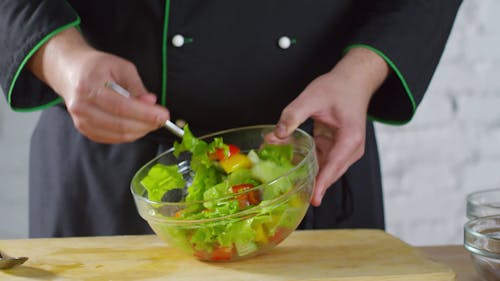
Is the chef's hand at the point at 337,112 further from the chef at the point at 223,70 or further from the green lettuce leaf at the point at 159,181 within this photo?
the green lettuce leaf at the point at 159,181

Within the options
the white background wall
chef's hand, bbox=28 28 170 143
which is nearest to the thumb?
chef's hand, bbox=28 28 170 143

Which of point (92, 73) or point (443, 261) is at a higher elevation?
point (92, 73)

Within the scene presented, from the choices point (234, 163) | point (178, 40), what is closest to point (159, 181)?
point (234, 163)

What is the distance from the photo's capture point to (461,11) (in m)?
1.71

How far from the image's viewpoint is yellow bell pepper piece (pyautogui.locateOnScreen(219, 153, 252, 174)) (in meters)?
0.88

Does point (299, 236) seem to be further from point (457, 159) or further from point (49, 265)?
point (457, 159)

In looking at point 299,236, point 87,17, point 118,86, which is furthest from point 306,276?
point 87,17

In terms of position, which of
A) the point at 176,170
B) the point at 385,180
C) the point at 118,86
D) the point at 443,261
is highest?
the point at 118,86

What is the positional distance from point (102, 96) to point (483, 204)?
1.42 feet

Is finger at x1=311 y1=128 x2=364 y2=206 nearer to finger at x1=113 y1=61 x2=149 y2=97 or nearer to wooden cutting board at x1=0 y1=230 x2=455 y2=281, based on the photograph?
wooden cutting board at x1=0 y1=230 x2=455 y2=281

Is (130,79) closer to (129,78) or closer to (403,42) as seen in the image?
(129,78)

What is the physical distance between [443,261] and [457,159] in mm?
877

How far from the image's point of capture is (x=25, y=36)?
948 mm

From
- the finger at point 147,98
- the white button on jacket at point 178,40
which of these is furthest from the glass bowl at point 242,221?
the white button on jacket at point 178,40
